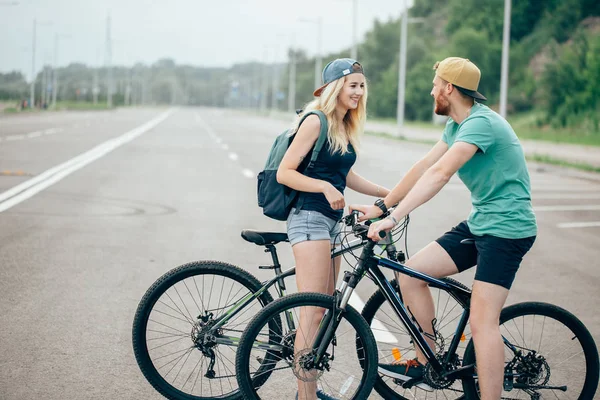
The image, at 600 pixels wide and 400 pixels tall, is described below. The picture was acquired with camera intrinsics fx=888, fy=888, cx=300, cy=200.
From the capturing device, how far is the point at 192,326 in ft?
15.9

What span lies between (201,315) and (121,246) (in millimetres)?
5054

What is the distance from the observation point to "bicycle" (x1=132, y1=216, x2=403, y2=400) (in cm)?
456

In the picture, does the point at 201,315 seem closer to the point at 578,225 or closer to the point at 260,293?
the point at 260,293

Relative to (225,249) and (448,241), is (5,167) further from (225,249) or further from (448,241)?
(448,241)

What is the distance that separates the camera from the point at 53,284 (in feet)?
24.6

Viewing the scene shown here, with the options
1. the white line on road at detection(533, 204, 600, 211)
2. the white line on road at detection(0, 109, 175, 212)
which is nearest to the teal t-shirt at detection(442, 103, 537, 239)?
the white line on road at detection(0, 109, 175, 212)

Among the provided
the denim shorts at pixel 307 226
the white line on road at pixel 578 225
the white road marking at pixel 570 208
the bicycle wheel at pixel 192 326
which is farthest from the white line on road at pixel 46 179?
the denim shorts at pixel 307 226

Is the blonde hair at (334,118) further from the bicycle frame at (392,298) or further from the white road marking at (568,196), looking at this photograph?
the white road marking at (568,196)

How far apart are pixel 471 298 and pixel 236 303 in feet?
3.95

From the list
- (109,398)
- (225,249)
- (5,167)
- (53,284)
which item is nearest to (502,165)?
(109,398)

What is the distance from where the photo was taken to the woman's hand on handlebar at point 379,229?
13.6ft

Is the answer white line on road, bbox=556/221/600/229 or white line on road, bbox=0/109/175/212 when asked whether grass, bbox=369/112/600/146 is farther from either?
white line on road, bbox=556/221/600/229

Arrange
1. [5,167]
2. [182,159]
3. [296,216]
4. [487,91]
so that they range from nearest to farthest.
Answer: [296,216] → [5,167] → [182,159] → [487,91]

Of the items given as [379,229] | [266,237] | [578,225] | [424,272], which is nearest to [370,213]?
[379,229]
